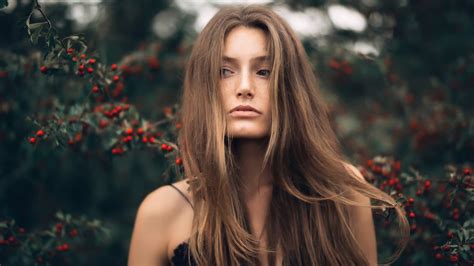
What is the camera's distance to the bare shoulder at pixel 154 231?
6.87 feet

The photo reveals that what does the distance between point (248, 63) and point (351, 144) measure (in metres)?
2.05

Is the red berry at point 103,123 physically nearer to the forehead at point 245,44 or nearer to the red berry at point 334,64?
the forehead at point 245,44

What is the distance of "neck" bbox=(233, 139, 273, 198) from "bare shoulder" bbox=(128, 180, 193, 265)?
309 mm

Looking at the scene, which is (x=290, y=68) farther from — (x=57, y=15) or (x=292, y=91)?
(x=57, y=15)

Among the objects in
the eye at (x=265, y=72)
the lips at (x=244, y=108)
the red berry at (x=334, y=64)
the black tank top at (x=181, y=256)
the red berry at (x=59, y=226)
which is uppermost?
the red berry at (x=334, y=64)

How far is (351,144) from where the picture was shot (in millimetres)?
3838

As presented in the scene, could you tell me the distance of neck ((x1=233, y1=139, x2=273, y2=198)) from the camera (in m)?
2.13

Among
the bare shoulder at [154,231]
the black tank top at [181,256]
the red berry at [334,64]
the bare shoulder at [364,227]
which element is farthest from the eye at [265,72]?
the red berry at [334,64]

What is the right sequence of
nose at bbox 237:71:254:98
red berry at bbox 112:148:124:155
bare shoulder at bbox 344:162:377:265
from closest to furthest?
1. nose at bbox 237:71:254:98
2. bare shoulder at bbox 344:162:377:265
3. red berry at bbox 112:148:124:155

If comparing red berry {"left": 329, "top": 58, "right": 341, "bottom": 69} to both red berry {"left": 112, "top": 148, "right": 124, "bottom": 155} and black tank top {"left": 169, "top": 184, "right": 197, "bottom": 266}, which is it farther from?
black tank top {"left": 169, "top": 184, "right": 197, "bottom": 266}

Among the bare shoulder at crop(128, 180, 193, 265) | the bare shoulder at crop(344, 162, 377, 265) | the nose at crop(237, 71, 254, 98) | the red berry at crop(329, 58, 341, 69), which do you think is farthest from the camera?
the red berry at crop(329, 58, 341, 69)

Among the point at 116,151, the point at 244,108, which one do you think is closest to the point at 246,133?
the point at 244,108

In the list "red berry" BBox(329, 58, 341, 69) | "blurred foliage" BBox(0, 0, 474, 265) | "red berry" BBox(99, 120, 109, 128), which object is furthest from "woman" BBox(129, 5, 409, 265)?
"red berry" BBox(329, 58, 341, 69)

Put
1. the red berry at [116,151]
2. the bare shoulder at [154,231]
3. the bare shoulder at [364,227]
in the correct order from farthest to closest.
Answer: the red berry at [116,151] → the bare shoulder at [364,227] → the bare shoulder at [154,231]
